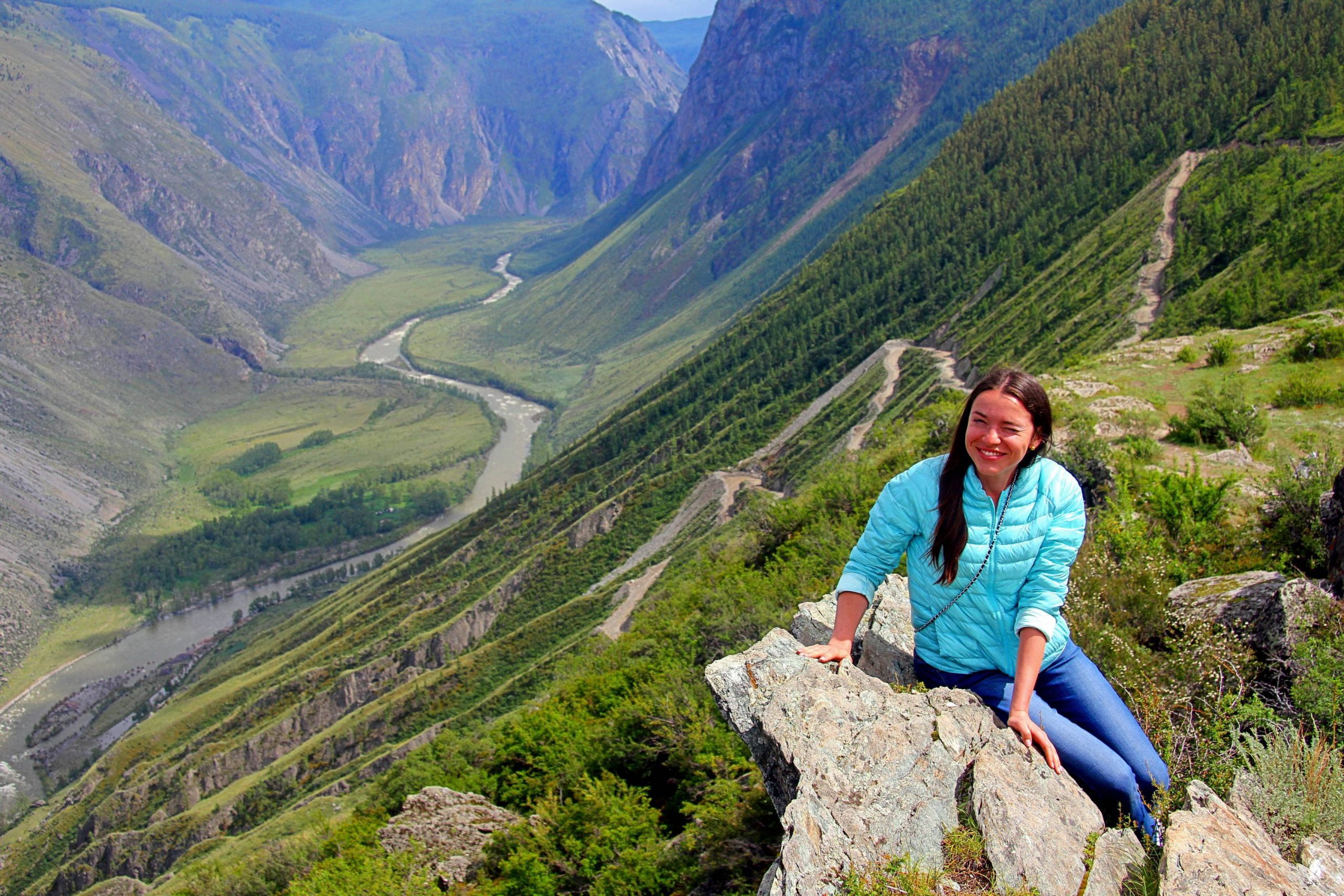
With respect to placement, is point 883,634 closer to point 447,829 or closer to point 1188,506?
point 1188,506

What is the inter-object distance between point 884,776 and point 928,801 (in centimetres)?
53

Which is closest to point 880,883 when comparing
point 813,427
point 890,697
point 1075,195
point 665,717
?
point 890,697

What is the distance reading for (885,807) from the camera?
9258 millimetres

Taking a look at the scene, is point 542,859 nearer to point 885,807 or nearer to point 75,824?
point 885,807

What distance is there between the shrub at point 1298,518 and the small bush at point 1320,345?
18572 millimetres

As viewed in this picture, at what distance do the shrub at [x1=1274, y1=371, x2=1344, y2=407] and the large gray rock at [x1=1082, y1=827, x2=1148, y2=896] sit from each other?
24177 mm

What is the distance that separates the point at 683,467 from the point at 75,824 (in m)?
88.6

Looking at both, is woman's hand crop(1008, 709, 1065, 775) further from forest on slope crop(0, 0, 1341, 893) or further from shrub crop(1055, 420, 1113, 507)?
shrub crop(1055, 420, 1113, 507)

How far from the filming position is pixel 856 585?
10.1 m

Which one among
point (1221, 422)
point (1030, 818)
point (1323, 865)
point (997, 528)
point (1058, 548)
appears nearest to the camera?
point (1323, 865)

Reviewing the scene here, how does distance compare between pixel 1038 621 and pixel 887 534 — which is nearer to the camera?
pixel 1038 621

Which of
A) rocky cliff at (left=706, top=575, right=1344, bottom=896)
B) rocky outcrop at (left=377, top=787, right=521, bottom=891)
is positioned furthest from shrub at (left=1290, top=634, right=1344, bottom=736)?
rocky outcrop at (left=377, top=787, right=521, bottom=891)

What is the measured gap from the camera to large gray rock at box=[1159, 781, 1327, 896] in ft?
24.6

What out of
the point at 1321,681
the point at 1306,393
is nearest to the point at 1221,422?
the point at 1306,393
